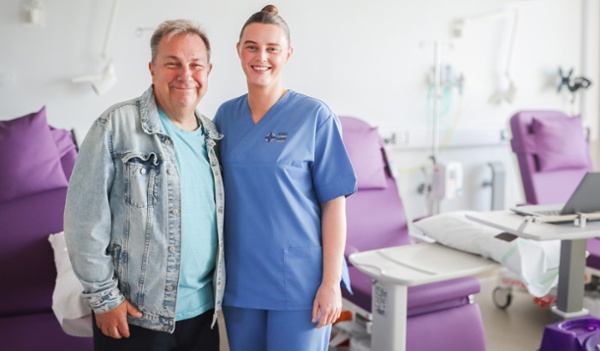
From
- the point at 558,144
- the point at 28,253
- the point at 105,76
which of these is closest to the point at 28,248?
the point at 28,253

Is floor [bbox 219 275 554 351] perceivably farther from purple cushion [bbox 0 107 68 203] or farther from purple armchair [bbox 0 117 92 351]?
purple cushion [bbox 0 107 68 203]

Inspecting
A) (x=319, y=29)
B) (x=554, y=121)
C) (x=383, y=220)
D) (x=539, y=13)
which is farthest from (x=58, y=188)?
(x=539, y=13)

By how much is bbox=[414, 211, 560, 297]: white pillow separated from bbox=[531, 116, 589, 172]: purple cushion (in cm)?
89

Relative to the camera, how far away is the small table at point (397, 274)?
1.78m

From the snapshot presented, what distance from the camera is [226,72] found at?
2.95 meters

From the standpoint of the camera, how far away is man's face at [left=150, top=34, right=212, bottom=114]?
1300 millimetres

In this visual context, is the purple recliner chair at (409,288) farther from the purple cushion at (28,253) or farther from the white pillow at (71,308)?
the purple cushion at (28,253)

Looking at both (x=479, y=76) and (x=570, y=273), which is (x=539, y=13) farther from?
(x=570, y=273)

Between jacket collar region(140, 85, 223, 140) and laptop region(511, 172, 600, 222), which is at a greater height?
jacket collar region(140, 85, 223, 140)

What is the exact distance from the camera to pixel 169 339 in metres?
1.32

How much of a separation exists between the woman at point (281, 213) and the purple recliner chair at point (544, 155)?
195cm

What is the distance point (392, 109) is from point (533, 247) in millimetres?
1520

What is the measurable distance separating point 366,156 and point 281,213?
1331 millimetres

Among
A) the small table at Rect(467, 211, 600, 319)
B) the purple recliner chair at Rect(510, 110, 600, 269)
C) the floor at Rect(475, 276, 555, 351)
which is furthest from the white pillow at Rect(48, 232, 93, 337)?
the purple recliner chair at Rect(510, 110, 600, 269)
